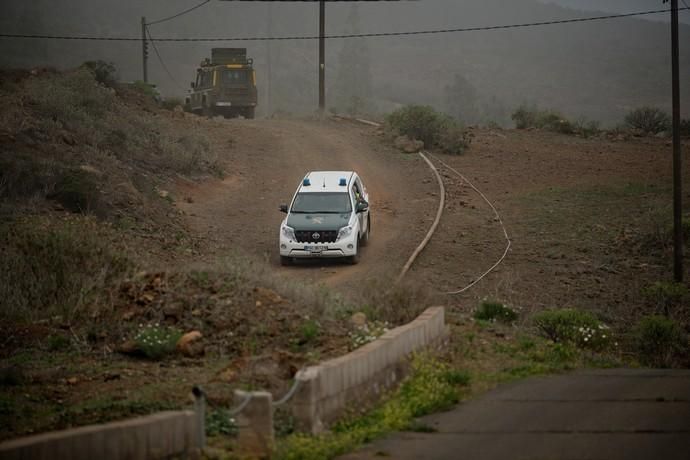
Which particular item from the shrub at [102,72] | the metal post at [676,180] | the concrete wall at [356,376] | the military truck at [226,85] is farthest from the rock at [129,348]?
the military truck at [226,85]

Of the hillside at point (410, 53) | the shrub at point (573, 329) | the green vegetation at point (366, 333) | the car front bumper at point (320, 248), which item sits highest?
the hillside at point (410, 53)

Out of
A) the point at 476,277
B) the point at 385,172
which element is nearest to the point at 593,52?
the point at 385,172

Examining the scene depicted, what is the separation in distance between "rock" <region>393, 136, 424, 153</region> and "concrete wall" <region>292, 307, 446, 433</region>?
27.4 meters

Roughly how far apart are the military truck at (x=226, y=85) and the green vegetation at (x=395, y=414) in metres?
41.5

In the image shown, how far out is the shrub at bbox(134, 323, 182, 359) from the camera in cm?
1495

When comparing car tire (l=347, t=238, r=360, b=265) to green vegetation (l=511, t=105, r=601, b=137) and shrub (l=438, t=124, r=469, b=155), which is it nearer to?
shrub (l=438, t=124, r=469, b=155)

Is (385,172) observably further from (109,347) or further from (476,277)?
(109,347)

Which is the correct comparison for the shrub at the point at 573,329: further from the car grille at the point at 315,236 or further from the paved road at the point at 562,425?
the car grille at the point at 315,236

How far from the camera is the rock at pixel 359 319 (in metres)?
16.0

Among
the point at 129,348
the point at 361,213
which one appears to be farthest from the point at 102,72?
the point at 129,348

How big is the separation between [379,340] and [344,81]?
4021 inches

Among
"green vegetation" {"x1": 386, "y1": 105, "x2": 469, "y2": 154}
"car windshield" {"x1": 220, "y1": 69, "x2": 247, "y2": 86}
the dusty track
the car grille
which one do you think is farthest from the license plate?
"car windshield" {"x1": 220, "y1": 69, "x2": 247, "y2": 86}

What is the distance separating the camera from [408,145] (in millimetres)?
42875

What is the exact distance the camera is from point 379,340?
1372 centimetres
